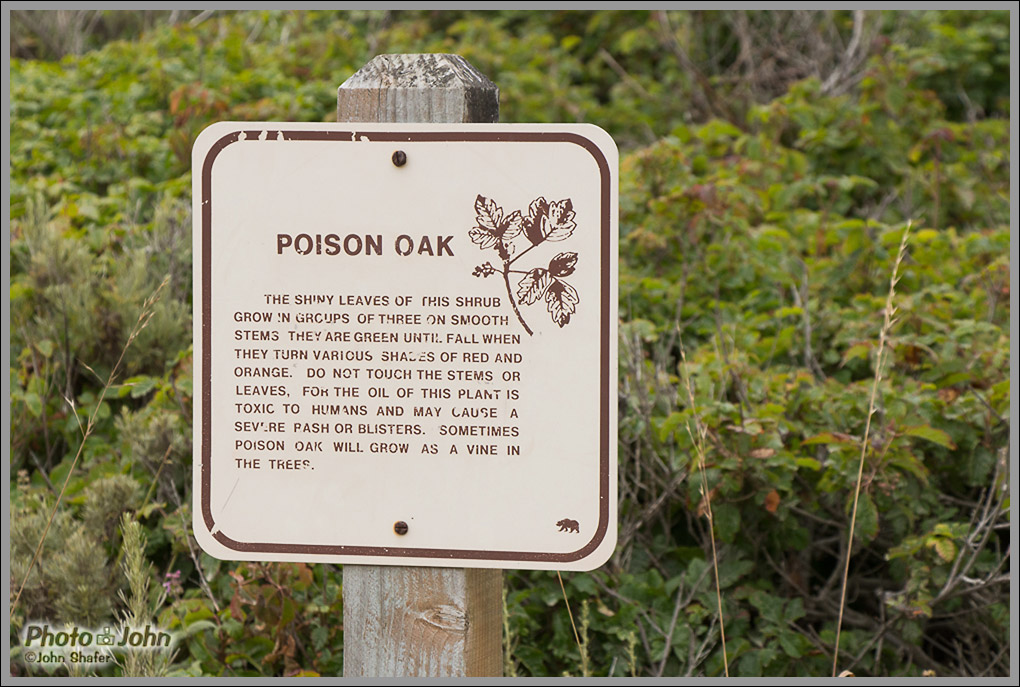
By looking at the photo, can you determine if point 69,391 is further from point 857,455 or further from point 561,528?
point 857,455

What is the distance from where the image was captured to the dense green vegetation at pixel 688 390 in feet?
8.70

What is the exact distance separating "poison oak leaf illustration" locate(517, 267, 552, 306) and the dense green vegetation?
0.75 metres

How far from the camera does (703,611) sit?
2.67 meters

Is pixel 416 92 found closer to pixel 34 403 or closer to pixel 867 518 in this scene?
pixel 867 518

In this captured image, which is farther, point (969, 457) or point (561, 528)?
point (969, 457)

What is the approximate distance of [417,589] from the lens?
1.66 m

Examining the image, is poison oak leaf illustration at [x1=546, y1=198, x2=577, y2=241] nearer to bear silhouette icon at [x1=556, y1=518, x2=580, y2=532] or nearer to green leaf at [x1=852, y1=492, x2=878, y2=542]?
bear silhouette icon at [x1=556, y1=518, x2=580, y2=532]

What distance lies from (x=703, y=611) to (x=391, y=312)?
1497 millimetres

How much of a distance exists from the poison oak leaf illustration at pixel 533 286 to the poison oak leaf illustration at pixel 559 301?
0.03 ft

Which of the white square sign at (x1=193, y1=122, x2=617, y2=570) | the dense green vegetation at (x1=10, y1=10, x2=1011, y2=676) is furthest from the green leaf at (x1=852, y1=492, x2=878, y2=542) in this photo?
the white square sign at (x1=193, y1=122, x2=617, y2=570)

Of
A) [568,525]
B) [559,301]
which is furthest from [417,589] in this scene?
[559,301]

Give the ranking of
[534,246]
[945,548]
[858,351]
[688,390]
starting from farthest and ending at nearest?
1. [858,351]
2. [945,548]
3. [688,390]
4. [534,246]

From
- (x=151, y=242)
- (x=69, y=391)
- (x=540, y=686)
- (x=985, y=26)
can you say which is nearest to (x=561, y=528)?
(x=540, y=686)

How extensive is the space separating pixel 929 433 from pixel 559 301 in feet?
4.96
